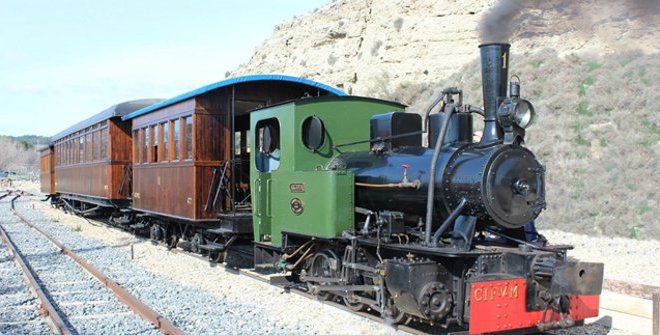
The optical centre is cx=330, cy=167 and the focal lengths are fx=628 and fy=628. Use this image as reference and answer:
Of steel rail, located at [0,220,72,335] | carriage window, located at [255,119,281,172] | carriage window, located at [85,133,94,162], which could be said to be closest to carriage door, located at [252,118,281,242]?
carriage window, located at [255,119,281,172]

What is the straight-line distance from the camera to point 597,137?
18.8m

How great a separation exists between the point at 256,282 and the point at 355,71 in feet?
102

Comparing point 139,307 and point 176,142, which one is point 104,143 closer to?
point 176,142

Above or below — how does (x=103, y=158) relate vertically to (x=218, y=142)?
below

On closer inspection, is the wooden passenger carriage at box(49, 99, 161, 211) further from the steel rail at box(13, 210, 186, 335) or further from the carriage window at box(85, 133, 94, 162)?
the steel rail at box(13, 210, 186, 335)

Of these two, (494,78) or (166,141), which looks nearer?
(494,78)

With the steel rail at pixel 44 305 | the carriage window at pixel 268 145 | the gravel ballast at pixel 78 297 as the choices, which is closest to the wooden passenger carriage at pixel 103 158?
the gravel ballast at pixel 78 297

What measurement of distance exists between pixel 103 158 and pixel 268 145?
9975 mm

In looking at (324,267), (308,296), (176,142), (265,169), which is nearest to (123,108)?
(176,142)

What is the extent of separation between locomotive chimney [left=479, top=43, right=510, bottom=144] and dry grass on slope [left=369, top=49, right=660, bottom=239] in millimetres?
9529

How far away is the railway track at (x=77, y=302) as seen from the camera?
251 inches

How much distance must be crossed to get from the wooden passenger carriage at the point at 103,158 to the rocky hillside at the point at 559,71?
10.2 meters

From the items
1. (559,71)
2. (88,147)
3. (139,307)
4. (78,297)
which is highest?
(559,71)

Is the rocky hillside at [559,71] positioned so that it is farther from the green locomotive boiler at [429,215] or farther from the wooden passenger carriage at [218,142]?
the wooden passenger carriage at [218,142]
